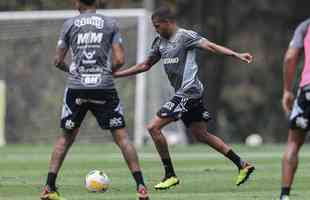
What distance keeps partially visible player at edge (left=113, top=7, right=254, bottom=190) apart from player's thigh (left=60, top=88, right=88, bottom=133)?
198 cm

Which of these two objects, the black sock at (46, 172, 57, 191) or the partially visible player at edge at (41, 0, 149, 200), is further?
the black sock at (46, 172, 57, 191)

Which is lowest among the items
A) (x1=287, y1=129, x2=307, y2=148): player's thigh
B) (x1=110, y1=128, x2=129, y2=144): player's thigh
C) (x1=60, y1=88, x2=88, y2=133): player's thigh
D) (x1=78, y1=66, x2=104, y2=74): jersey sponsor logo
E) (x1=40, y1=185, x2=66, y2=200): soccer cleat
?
(x1=40, y1=185, x2=66, y2=200): soccer cleat

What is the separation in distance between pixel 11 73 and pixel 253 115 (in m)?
20.8

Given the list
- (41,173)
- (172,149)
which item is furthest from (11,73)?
(41,173)

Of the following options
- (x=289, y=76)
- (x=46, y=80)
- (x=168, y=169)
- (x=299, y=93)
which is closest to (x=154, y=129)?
(x=168, y=169)

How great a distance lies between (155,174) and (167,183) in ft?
8.14

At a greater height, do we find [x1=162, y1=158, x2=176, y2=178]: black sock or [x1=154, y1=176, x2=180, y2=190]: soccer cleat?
[x1=162, y1=158, x2=176, y2=178]: black sock

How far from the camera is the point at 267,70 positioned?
50.0 meters

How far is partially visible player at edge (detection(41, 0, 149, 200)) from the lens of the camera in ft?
42.6

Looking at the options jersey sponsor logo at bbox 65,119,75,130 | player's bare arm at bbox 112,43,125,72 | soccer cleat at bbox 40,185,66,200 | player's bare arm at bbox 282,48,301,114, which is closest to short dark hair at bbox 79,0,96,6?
player's bare arm at bbox 112,43,125,72

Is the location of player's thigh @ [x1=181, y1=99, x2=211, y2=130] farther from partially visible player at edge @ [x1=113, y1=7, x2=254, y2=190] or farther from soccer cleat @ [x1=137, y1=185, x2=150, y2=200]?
soccer cleat @ [x1=137, y1=185, x2=150, y2=200]

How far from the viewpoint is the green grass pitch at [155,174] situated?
1420cm

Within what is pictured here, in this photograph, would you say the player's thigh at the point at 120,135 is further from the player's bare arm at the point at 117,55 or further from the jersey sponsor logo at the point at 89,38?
the jersey sponsor logo at the point at 89,38

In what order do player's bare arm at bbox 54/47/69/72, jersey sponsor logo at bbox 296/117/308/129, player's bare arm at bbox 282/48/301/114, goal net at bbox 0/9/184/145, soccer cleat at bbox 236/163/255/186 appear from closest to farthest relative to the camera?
player's bare arm at bbox 282/48/301/114 < jersey sponsor logo at bbox 296/117/308/129 < player's bare arm at bbox 54/47/69/72 < soccer cleat at bbox 236/163/255/186 < goal net at bbox 0/9/184/145
